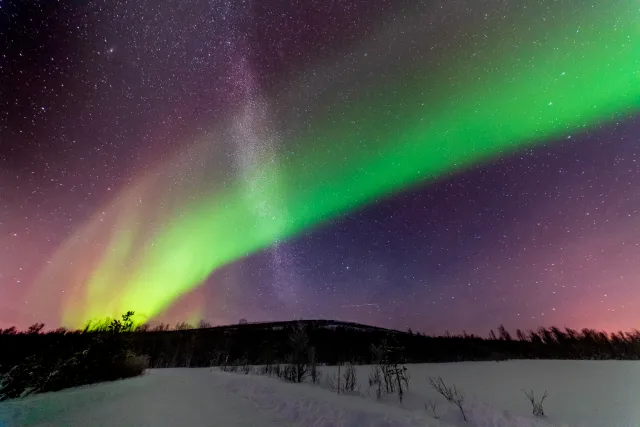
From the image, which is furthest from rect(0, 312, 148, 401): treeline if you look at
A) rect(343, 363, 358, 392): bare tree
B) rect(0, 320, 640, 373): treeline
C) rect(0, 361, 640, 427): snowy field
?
rect(0, 320, 640, 373): treeline

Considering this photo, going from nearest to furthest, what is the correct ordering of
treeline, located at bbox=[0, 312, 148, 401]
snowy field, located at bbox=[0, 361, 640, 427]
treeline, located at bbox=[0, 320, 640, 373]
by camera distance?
1. snowy field, located at bbox=[0, 361, 640, 427]
2. treeline, located at bbox=[0, 312, 148, 401]
3. treeline, located at bbox=[0, 320, 640, 373]

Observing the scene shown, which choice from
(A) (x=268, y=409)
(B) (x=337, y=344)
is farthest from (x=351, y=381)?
(B) (x=337, y=344)

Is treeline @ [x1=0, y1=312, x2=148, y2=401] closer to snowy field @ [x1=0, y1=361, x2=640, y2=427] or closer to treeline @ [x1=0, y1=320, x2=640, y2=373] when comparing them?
snowy field @ [x1=0, y1=361, x2=640, y2=427]

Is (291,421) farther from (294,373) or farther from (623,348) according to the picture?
(623,348)

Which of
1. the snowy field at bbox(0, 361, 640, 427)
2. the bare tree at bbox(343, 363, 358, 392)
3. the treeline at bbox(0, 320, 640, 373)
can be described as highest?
the treeline at bbox(0, 320, 640, 373)

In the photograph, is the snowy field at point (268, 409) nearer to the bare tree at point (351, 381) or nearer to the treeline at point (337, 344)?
the bare tree at point (351, 381)

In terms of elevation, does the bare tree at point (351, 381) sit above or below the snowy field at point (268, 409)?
above

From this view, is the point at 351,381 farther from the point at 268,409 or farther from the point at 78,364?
the point at 78,364

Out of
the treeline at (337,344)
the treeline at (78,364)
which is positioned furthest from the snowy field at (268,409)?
the treeline at (337,344)

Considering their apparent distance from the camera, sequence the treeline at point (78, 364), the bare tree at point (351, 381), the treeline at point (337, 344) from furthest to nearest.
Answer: the treeline at point (337, 344) < the bare tree at point (351, 381) < the treeline at point (78, 364)

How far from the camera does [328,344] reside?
324 feet

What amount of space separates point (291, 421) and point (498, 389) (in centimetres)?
1381

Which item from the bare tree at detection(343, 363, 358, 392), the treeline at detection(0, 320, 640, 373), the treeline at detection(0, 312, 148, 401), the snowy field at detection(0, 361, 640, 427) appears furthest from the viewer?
the treeline at detection(0, 320, 640, 373)

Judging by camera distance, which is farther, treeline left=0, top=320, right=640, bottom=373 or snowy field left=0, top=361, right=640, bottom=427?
treeline left=0, top=320, right=640, bottom=373
